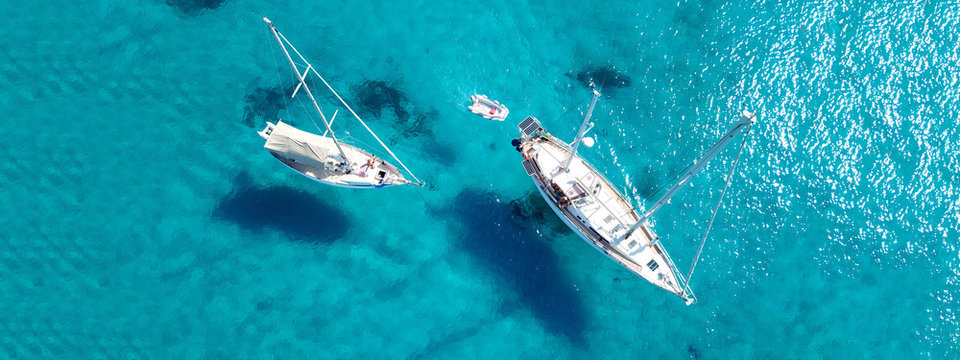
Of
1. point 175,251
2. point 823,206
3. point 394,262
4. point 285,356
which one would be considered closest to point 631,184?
point 823,206

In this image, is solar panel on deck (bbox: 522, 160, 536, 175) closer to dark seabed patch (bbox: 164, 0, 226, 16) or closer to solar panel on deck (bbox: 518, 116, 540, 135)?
solar panel on deck (bbox: 518, 116, 540, 135)

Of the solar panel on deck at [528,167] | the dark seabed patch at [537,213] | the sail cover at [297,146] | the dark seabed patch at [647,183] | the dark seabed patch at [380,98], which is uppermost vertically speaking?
the dark seabed patch at [647,183]

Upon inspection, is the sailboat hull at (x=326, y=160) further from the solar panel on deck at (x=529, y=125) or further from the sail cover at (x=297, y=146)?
the solar panel on deck at (x=529, y=125)

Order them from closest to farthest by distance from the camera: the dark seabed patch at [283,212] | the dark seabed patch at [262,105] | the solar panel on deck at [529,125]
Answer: the solar panel on deck at [529,125]
the dark seabed patch at [283,212]
the dark seabed patch at [262,105]

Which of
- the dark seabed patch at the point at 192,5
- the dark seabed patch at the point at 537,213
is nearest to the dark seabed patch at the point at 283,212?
the dark seabed patch at the point at 537,213

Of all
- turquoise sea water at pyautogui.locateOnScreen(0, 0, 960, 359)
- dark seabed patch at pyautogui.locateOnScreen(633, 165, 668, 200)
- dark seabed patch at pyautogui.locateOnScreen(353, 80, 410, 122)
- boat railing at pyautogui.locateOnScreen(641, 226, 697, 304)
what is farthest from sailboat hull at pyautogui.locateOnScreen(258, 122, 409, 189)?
boat railing at pyautogui.locateOnScreen(641, 226, 697, 304)
